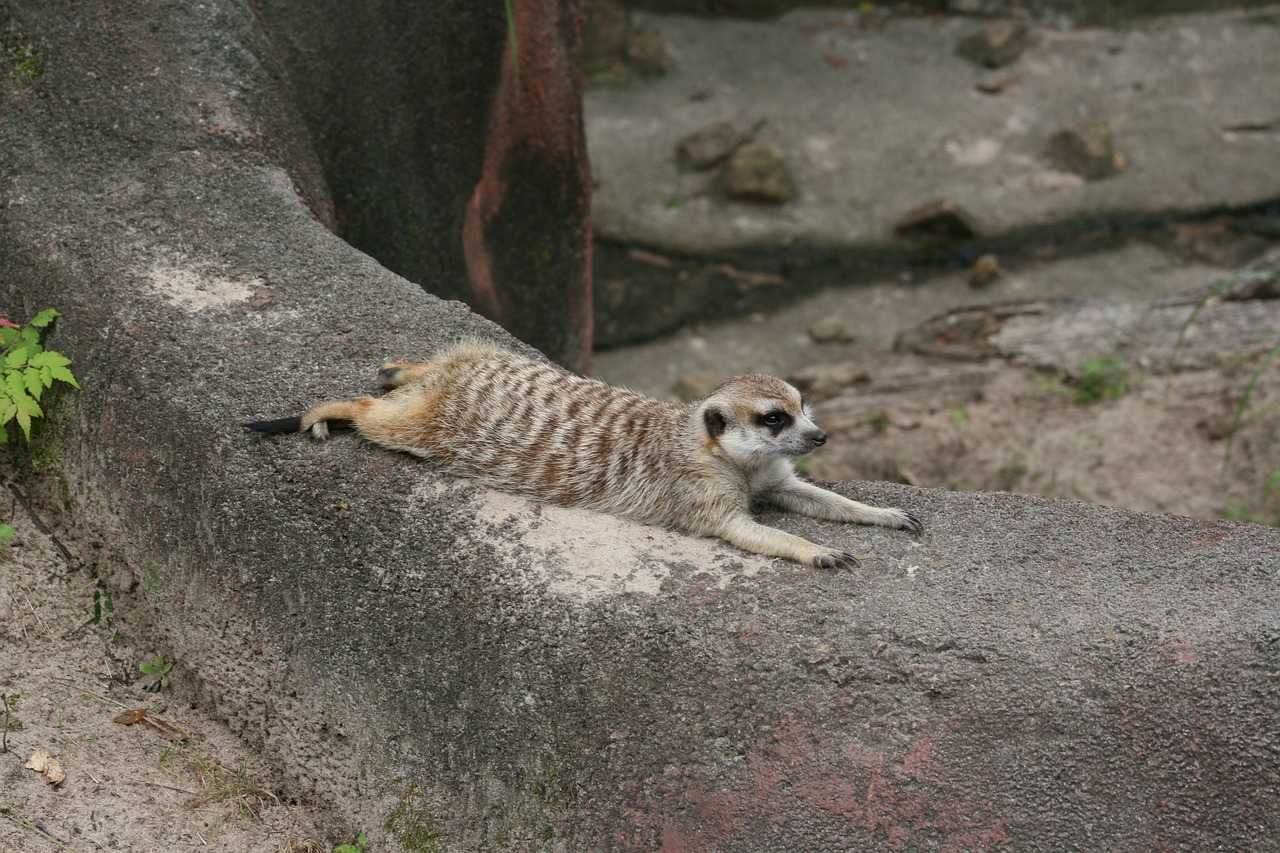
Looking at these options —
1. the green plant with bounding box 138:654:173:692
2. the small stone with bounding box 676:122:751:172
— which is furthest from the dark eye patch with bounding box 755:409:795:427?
the small stone with bounding box 676:122:751:172

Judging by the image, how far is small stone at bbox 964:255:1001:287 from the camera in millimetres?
7629

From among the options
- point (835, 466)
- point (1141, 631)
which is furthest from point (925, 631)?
point (835, 466)

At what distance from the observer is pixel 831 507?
113 inches

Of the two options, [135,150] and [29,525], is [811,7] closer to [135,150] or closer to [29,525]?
[135,150]

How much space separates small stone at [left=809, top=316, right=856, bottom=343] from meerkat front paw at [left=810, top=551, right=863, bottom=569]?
504cm

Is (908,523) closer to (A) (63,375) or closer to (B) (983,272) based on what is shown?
(A) (63,375)

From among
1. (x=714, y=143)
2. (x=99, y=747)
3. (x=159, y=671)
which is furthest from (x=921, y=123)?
(x=99, y=747)

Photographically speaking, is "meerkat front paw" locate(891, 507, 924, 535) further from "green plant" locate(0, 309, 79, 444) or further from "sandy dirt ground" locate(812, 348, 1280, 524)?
"sandy dirt ground" locate(812, 348, 1280, 524)

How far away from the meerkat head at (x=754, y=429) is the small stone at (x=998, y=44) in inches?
271

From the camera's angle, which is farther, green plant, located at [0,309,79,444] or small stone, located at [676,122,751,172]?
small stone, located at [676,122,751,172]

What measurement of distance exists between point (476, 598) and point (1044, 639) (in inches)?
44.9

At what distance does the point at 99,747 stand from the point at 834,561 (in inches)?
67.1

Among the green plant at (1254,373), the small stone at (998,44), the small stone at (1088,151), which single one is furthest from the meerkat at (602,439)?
the small stone at (998,44)

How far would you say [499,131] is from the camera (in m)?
5.42
